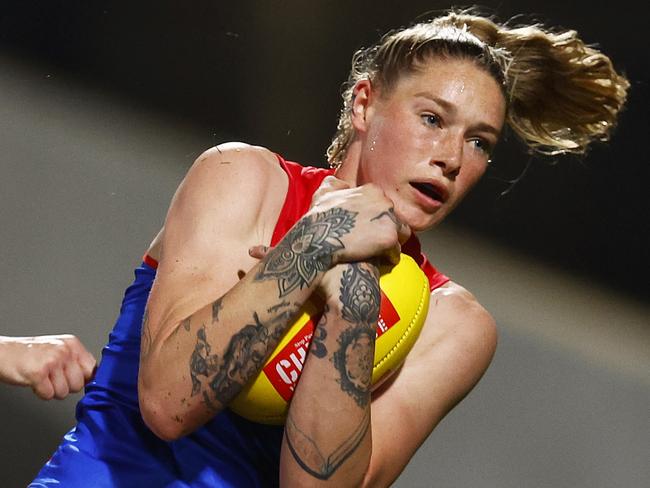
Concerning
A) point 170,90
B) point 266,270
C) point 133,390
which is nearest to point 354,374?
point 266,270

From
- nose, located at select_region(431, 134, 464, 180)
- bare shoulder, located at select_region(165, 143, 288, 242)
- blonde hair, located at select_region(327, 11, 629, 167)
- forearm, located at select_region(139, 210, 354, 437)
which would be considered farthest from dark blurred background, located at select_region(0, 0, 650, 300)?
forearm, located at select_region(139, 210, 354, 437)

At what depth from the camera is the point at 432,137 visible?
69.9 inches

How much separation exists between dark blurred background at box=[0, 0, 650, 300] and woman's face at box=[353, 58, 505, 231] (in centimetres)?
119

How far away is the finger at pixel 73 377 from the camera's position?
1729 millimetres

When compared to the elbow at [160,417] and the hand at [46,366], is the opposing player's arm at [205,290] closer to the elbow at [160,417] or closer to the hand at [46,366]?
the elbow at [160,417]

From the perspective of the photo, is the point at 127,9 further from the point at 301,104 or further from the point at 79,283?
the point at 79,283

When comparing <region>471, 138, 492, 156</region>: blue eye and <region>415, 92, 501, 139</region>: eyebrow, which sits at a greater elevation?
<region>415, 92, 501, 139</region>: eyebrow

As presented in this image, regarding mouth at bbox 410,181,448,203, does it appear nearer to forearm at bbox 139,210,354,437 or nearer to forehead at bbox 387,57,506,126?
forehead at bbox 387,57,506,126

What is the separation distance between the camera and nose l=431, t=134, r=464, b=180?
5.78 ft

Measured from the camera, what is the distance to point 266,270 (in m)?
1.51

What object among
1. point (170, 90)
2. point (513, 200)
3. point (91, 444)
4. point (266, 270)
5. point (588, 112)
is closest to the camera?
point (266, 270)

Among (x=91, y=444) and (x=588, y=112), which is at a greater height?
(x=588, y=112)

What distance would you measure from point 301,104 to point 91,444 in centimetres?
166

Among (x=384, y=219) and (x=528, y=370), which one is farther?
(x=528, y=370)
